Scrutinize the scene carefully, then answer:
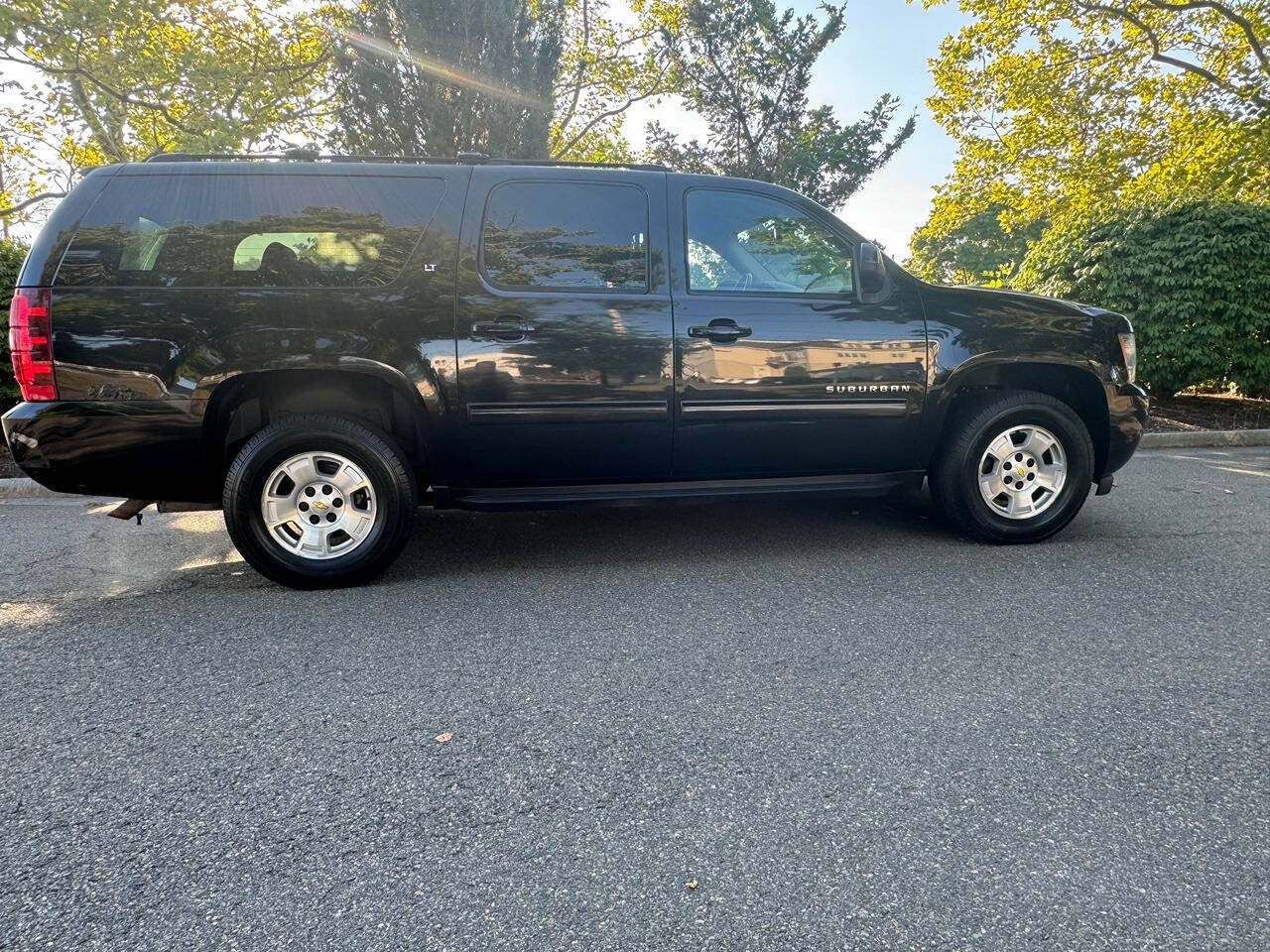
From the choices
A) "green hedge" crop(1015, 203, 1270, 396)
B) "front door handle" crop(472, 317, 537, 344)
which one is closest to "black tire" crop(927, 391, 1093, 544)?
"front door handle" crop(472, 317, 537, 344)

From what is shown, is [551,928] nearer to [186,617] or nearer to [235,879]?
[235,879]

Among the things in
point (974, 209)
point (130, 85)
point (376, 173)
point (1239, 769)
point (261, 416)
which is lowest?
point (1239, 769)

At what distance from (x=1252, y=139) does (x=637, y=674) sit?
1333cm

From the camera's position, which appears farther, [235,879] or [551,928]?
[235,879]

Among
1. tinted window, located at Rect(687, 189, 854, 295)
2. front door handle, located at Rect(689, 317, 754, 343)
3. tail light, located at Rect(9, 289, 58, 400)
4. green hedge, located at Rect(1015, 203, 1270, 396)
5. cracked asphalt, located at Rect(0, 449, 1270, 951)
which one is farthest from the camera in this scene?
green hedge, located at Rect(1015, 203, 1270, 396)

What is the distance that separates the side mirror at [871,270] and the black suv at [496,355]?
12 mm

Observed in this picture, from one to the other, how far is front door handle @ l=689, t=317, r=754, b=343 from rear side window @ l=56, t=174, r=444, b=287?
1417 mm

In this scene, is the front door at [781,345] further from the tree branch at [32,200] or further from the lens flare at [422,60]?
the tree branch at [32,200]

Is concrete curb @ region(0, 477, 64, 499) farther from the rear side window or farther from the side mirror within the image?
the side mirror

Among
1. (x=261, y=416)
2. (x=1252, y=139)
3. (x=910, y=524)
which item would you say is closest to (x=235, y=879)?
(x=261, y=416)

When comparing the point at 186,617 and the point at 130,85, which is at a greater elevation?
the point at 130,85

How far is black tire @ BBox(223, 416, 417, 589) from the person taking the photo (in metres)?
3.39

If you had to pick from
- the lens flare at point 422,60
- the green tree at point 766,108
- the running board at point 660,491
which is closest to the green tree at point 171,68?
the lens flare at point 422,60

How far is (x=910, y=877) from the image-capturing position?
5.21ft
